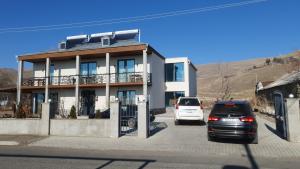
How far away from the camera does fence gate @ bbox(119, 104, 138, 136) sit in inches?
598

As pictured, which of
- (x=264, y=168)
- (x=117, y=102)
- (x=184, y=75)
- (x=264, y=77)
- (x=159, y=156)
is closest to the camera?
(x=264, y=168)

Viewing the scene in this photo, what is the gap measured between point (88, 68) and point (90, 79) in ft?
4.82

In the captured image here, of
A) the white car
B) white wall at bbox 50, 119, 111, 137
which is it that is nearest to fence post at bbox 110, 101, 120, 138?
white wall at bbox 50, 119, 111, 137

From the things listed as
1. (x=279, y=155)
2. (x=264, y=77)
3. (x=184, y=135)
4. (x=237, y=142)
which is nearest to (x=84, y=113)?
(x=184, y=135)

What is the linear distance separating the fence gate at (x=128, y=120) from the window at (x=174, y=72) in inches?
702

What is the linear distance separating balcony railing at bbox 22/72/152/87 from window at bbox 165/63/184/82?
6202mm

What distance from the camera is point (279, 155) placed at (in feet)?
33.4

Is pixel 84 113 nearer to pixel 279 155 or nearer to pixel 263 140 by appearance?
pixel 263 140

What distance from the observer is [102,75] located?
2881 centimetres

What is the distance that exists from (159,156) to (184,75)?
76.9 feet

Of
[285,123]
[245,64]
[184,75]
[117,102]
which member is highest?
[245,64]

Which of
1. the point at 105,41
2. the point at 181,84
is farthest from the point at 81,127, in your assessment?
the point at 181,84

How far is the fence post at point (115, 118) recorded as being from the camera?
14.2 meters

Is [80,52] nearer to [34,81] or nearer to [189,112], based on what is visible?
[34,81]
